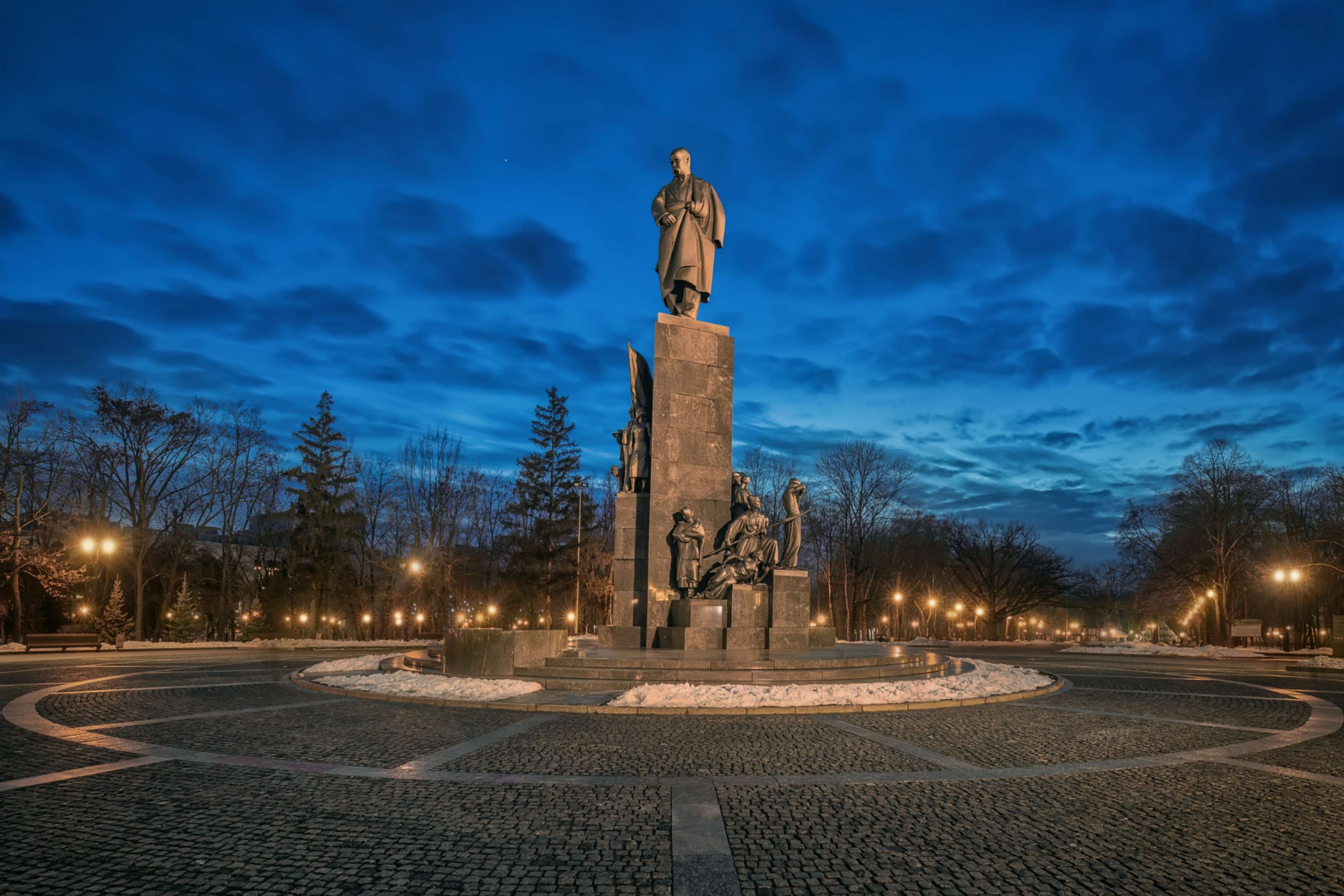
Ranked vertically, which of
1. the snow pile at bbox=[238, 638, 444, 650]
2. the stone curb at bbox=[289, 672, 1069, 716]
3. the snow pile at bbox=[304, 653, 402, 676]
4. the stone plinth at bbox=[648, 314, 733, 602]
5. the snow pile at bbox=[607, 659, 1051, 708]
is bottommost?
the snow pile at bbox=[238, 638, 444, 650]

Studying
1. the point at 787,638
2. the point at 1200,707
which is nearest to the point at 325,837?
the point at 787,638

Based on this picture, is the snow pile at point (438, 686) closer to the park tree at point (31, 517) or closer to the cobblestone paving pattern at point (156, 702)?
the cobblestone paving pattern at point (156, 702)

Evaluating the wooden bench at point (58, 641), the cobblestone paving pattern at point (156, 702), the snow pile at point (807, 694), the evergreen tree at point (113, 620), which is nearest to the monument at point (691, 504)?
the snow pile at point (807, 694)

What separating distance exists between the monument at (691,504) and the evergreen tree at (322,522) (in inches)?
1138

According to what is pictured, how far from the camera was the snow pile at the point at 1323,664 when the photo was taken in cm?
1916

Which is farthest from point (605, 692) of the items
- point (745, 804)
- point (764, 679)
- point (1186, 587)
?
point (1186, 587)

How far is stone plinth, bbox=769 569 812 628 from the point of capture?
48.8ft

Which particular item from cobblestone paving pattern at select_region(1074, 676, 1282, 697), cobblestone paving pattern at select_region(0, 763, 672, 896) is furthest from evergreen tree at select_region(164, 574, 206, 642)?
cobblestone paving pattern at select_region(1074, 676, 1282, 697)

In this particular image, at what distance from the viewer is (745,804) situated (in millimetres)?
5395

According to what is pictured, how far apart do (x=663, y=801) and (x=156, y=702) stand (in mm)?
8915

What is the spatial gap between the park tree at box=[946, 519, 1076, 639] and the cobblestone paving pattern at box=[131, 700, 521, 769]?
4400cm

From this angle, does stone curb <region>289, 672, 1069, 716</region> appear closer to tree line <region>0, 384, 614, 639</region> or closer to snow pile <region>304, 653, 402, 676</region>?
snow pile <region>304, 653, 402, 676</region>

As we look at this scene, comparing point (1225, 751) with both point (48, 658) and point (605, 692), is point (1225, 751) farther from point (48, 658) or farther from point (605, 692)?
point (48, 658)

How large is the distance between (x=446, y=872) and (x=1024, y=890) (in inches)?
115
